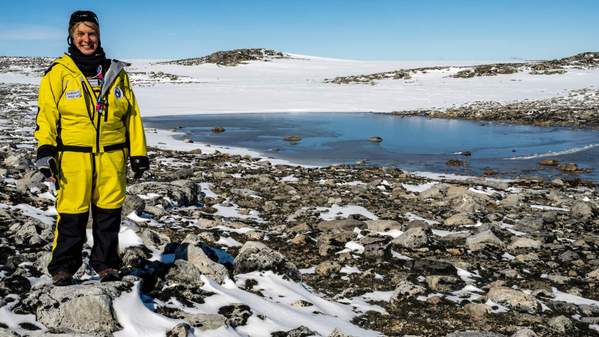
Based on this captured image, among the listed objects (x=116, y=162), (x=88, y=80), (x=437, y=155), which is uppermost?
(x=88, y=80)

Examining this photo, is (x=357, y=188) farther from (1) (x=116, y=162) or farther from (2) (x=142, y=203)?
(1) (x=116, y=162)

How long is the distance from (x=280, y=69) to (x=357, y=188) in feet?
222

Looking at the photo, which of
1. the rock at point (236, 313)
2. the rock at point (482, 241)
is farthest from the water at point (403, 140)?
the rock at point (236, 313)

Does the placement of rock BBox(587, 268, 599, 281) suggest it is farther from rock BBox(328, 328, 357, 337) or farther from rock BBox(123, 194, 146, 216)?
rock BBox(123, 194, 146, 216)

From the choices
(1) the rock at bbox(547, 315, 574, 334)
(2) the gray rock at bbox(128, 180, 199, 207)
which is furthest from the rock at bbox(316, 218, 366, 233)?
(1) the rock at bbox(547, 315, 574, 334)

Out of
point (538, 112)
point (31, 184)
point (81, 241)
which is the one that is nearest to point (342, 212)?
point (31, 184)

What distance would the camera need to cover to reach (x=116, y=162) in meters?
4.53

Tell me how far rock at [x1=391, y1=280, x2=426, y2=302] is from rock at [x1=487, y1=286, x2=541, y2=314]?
0.75 meters

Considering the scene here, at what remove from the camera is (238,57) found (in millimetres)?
89125

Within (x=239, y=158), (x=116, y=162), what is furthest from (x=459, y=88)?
(x=116, y=162)

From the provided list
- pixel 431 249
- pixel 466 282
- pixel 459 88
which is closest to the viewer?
pixel 466 282

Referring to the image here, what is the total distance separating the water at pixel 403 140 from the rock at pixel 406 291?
9132 millimetres

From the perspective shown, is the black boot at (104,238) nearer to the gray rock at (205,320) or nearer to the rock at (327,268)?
the gray rock at (205,320)

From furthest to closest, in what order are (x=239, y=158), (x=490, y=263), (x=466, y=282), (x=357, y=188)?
(x=239, y=158), (x=357, y=188), (x=490, y=263), (x=466, y=282)
